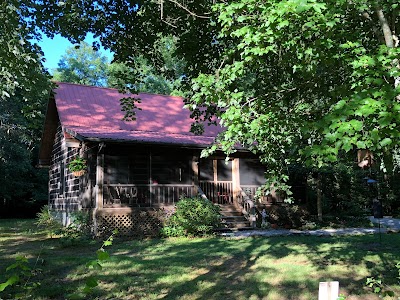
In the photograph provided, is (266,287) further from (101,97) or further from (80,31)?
(101,97)

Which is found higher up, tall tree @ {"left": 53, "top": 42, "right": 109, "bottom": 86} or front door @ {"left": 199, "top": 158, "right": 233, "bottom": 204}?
tall tree @ {"left": 53, "top": 42, "right": 109, "bottom": 86}

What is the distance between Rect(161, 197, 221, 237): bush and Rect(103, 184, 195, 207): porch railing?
50.5 inches

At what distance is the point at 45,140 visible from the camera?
20031mm

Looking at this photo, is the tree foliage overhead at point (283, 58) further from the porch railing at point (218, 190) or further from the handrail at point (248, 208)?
the porch railing at point (218, 190)

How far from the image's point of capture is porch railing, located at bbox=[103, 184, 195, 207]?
44.7ft

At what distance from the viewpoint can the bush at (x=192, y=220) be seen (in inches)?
481

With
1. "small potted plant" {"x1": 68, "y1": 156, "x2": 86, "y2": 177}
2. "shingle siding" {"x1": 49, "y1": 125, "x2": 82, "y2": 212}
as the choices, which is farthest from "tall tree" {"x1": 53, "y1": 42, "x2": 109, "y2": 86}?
"small potted plant" {"x1": 68, "y1": 156, "x2": 86, "y2": 177}

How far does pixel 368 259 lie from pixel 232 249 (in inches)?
123

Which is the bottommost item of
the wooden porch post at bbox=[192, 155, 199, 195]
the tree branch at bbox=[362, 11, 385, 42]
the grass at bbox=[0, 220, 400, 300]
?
the grass at bbox=[0, 220, 400, 300]

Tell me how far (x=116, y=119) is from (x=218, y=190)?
5359mm

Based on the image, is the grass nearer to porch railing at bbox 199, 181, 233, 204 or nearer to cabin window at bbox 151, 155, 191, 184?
cabin window at bbox 151, 155, 191, 184

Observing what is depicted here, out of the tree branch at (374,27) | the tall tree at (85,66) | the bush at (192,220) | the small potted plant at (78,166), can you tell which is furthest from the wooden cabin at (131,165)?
the tall tree at (85,66)

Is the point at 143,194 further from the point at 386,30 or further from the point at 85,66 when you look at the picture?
the point at 85,66

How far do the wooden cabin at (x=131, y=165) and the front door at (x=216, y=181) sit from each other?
0.02m
